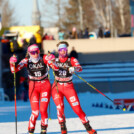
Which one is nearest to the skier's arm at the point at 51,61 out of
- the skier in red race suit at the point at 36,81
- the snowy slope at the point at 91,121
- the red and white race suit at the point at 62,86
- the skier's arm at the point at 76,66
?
the skier in red race suit at the point at 36,81

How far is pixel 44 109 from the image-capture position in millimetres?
10680

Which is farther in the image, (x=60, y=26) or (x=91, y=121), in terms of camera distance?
(x=60, y=26)

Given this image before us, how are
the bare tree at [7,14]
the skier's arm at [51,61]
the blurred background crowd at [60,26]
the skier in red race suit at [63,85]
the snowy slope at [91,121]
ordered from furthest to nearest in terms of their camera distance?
the bare tree at [7,14]
the blurred background crowd at [60,26]
the snowy slope at [91,121]
the skier in red race suit at [63,85]
the skier's arm at [51,61]

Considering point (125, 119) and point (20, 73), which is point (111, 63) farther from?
point (125, 119)

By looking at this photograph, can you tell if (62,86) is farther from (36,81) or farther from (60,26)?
(60,26)

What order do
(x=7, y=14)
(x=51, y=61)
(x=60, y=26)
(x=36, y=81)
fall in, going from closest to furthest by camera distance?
(x=51, y=61) < (x=36, y=81) < (x=60, y=26) < (x=7, y=14)

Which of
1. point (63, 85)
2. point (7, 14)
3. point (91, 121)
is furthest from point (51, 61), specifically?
point (7, 14)

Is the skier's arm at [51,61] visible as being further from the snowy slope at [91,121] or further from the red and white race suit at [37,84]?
the snowy slope at [91,121]

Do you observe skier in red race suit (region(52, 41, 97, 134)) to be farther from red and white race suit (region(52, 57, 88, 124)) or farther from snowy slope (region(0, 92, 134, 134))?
snowy slope (region(0, 92, 134, 134))

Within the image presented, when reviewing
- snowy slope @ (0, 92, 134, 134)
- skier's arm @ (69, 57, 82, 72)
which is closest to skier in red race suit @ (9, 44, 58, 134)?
skier's arm @ (69, 57, 82, 72)

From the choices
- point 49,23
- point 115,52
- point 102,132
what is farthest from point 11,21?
point 102,132

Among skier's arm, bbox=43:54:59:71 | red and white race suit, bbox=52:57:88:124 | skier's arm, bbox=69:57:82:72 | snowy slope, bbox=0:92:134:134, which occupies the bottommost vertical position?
snowy slope, bbox=0:92:134:134

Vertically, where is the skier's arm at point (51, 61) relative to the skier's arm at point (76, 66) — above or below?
above

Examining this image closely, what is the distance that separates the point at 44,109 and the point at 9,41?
47.5 feet
